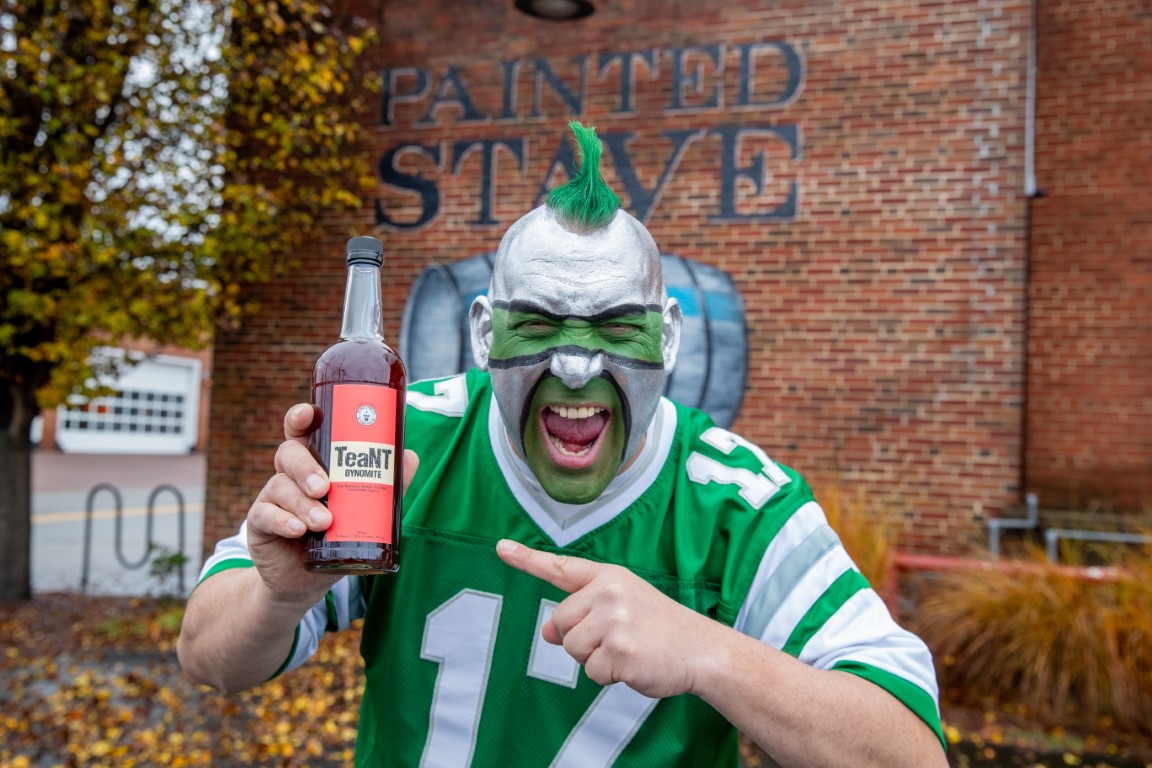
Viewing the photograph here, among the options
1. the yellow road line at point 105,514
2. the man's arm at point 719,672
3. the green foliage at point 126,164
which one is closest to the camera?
the man's arm at point 719,672

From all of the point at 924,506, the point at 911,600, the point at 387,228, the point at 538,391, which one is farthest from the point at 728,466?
the point at 387,228

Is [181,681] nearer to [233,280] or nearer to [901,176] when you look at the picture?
[233,280]

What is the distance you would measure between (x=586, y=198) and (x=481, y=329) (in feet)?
1.16

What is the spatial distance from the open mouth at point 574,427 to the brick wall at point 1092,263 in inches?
259

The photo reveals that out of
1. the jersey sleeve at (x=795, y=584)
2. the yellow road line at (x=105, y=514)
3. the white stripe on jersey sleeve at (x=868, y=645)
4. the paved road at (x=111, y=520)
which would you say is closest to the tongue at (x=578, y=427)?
the jersey sleeve at (x=795, y=584)

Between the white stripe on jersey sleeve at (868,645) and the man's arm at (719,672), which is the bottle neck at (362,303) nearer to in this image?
the man's arm at (719,672)

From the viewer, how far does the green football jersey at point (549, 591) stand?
5.57 feet

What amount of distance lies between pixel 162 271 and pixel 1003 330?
600 centimetres

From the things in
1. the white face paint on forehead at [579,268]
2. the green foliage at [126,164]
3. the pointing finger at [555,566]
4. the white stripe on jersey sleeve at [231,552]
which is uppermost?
the green foliage at [126,164]

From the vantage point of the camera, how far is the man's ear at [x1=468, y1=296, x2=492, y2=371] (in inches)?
72.1

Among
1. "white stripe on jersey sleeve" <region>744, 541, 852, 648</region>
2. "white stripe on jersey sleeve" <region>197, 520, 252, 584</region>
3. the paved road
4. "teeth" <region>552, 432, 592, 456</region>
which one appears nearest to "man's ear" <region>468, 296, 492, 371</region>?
"teeth" <region>552, 432, 592, 456</region>

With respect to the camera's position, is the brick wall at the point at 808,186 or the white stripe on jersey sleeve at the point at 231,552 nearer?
the white stripe on jersey sleeve at the point at 231,552

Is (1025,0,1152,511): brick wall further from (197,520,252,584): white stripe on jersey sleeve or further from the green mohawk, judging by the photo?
(197,520,252,584): white stripe on jersey sleeve

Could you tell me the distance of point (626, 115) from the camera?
718cm
